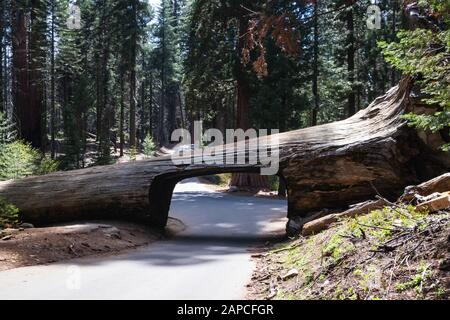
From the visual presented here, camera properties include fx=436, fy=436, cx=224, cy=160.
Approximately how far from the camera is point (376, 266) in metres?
4.86

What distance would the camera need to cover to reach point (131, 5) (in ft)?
120

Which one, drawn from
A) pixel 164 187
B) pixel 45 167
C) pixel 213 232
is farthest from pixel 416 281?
pixel 45 167

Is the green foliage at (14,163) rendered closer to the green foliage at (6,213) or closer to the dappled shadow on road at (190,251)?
the green foliage at (6,213)

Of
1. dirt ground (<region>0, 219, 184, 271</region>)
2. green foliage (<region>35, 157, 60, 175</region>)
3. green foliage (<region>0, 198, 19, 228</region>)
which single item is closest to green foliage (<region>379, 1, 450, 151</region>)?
dirt ground (<region>0, 219, 184, 271</region>)

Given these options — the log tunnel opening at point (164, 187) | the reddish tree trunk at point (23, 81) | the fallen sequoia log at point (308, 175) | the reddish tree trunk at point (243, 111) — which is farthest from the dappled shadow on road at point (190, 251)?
the reddish tree trunk at point (23, 81)

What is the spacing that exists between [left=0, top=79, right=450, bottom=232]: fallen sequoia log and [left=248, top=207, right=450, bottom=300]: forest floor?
392 cm

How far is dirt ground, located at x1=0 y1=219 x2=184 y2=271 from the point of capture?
805 cm

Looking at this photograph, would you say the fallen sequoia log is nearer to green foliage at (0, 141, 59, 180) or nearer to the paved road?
the paved road

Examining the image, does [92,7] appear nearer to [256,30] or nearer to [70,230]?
[256,30]

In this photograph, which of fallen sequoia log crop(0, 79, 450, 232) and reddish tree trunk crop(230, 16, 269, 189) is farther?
reddish tree trunk crop(230, 16, 269, 189)

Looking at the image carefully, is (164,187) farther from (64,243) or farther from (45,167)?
(45,167)

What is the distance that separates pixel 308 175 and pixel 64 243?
19.8ft
